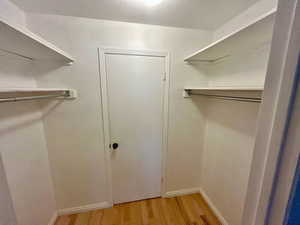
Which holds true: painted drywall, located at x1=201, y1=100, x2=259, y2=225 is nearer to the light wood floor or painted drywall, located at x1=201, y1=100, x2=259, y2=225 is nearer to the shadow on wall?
the light wood floor

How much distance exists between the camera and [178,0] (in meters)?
1.14

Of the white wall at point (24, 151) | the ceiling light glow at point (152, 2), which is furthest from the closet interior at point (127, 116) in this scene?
the ceiling light glow at point (152, 2)

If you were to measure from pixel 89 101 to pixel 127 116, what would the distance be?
47 cm

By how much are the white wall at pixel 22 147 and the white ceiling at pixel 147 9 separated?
1.12 ft

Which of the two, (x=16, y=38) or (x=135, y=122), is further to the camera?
(x=135, y=122)

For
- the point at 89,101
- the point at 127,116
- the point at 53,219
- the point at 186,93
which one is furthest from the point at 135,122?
the point at 53,219

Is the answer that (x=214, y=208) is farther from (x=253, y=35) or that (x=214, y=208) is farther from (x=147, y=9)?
(x=147, y=9)

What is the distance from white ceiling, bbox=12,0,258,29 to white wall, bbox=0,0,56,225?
34cm

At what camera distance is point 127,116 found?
1.62m

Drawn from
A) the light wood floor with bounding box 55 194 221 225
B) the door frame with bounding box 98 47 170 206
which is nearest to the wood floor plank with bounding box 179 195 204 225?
the light wood floor with bounding box 55 194 221 225

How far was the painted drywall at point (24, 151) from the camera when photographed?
1021 mm

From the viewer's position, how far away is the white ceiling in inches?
45.6

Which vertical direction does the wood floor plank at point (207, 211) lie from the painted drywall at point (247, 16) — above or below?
below

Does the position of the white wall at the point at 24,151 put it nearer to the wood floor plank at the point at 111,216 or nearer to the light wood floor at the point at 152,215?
the light wood floor at the point at 152,215
